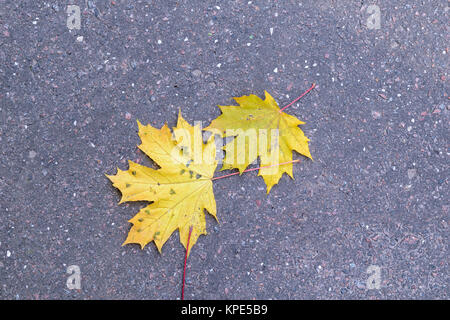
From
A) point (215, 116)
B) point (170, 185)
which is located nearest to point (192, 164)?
point (170, 185)

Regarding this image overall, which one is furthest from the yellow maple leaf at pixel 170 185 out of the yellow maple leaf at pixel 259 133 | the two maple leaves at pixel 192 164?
the yellow maple leaf at pixel 259 133

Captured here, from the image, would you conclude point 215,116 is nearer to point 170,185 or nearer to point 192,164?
point 192,164

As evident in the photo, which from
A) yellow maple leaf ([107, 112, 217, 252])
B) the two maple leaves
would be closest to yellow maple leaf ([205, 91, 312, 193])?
the two maple leaves

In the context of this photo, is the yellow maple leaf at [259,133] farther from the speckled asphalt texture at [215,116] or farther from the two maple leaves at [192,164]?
the speckled asphalt texture at [215,116]

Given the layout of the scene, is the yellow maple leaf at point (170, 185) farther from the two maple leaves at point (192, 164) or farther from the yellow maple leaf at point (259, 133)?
the yellow maple leaf at point (259, 133)

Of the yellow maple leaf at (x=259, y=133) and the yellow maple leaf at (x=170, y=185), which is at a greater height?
the yellow maple leaf at (x=259, y=133)

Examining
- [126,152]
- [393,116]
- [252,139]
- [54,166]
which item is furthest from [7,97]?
[393,116]

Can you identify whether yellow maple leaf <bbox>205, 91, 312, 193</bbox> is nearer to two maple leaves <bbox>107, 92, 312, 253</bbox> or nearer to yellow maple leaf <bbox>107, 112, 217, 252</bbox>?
two maple leaves <bbox>107, 92, 312, 253</bbox>
